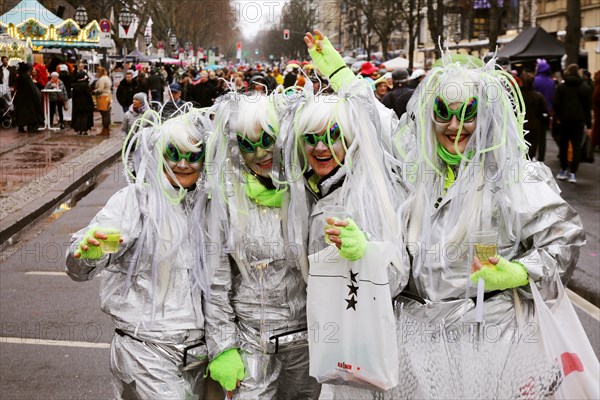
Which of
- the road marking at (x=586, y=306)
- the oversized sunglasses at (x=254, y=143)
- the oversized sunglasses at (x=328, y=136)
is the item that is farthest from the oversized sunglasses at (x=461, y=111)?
the road marking at (x=586, y=306)

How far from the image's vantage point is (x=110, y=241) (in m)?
2.88

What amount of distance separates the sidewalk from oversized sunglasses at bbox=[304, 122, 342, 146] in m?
6.53

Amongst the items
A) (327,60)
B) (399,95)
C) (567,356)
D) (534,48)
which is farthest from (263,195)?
(534,48)

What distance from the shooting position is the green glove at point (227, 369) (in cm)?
300

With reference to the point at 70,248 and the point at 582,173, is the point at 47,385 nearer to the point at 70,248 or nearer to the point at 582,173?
the point at 70,248

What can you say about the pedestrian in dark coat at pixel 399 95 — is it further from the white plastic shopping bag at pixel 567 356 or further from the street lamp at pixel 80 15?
the street lamp at pixel 80 15

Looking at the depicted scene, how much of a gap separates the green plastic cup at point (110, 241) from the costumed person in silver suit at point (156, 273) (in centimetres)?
8

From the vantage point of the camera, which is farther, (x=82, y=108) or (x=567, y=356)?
(x=82, y=108)

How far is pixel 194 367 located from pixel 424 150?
127 centimetres

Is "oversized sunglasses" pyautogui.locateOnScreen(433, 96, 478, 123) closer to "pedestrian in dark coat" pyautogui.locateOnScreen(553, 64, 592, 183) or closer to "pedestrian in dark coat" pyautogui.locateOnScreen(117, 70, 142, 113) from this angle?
"pedestrian in dark coat" pyautogui.locateOnScreen(553, 64, 592, 183)

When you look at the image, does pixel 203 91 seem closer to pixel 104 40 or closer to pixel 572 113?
pixel 104 40

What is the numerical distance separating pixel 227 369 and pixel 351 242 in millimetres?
739

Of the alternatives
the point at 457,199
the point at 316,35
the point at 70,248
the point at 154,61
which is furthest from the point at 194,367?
the point at 154,61

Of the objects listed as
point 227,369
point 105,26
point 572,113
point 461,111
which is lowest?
point 227,369
